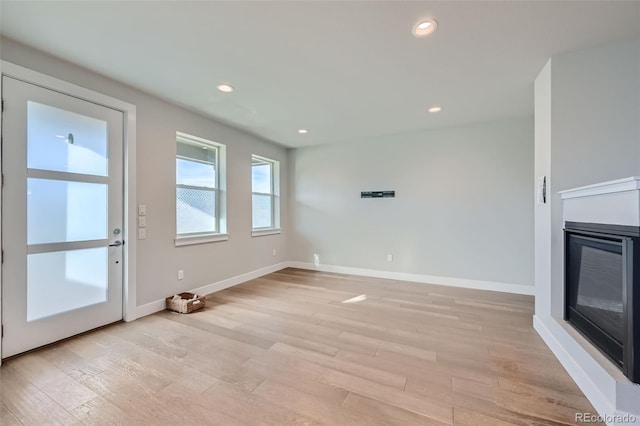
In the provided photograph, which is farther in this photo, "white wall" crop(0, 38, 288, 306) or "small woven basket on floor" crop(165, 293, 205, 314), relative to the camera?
"small woven basket on floor" crop(165, 293, 205, 314)

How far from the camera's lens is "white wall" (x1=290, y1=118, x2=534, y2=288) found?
12.3ft

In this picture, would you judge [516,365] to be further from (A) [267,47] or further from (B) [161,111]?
(B) [161,111]

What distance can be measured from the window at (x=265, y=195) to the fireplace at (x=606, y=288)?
4.17 meters

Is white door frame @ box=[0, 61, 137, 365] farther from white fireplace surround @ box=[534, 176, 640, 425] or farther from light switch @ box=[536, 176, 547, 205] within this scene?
light switch @ box=[536, 176, 547, 205]

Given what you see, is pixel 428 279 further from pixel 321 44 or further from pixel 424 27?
pixel 321 44

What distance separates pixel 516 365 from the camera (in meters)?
1.96

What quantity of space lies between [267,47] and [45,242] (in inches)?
101

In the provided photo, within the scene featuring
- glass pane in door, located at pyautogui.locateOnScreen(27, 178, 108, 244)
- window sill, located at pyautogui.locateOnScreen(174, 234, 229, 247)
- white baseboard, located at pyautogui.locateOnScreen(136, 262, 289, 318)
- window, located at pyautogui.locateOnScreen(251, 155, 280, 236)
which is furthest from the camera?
window, located at pyautogui.locateOnScreen(251, 155, 280, 236)

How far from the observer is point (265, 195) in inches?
202

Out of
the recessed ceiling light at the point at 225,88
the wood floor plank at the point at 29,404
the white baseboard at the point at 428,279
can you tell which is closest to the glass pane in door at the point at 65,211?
the wood floor plank at the point at 29,404

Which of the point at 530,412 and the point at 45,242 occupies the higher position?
the point at 45,242

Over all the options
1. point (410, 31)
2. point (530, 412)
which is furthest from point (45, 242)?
point (530, 412)

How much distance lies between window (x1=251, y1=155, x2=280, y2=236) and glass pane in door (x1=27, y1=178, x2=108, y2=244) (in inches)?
92.0

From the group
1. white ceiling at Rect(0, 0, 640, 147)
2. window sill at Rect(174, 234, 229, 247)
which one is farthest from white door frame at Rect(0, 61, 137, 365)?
window sill at Rect(174, 234, 229, 247)
